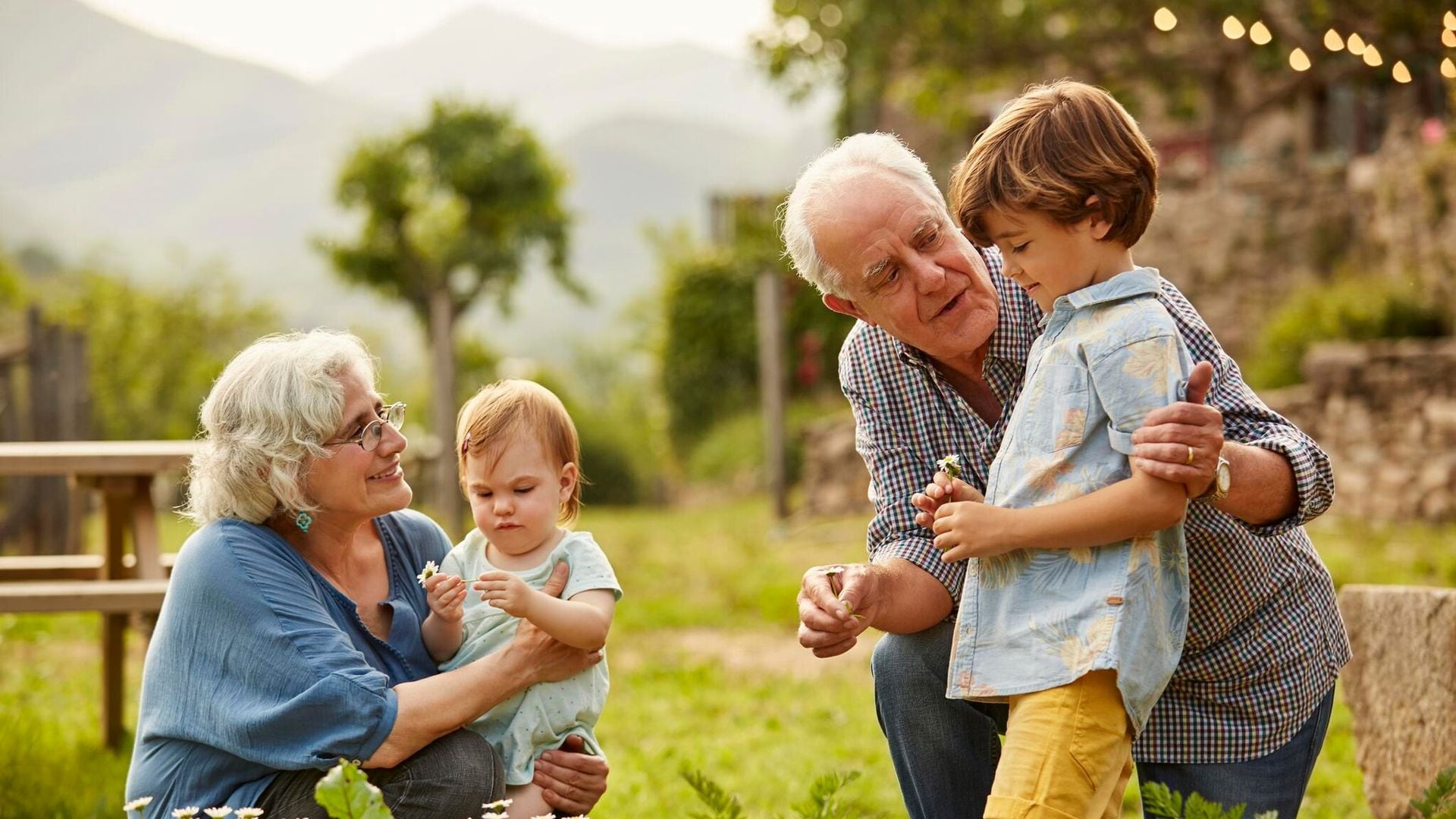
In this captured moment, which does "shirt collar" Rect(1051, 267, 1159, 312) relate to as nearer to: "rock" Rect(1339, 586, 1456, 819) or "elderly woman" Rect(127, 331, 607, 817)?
"elderly woman" Rect(127, 331, 607, 817)

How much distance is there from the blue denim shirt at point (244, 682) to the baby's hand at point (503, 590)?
0.85ft

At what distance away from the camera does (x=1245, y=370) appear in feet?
37.9

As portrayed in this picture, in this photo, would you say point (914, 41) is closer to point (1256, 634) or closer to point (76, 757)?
point (76, 757)

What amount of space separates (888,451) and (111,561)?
3.23 m

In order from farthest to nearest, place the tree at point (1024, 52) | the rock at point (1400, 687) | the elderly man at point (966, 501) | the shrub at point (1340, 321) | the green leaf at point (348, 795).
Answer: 1. the tree at point (1024, 52)
2. the shrub at point (1340, 321)
3. the rock at point (1400, 687)
4. the elderly man at point (966, 501)
5. the green leaf at point (348, 795)

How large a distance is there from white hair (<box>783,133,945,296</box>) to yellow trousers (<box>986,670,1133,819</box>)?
0.89 m

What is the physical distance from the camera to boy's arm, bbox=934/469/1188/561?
6.63 feet

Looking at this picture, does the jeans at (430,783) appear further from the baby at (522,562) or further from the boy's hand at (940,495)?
the boy's hand at (940,495)

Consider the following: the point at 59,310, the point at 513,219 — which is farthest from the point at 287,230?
the point at 513,219

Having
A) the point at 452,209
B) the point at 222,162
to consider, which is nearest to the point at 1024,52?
the point at 452,209

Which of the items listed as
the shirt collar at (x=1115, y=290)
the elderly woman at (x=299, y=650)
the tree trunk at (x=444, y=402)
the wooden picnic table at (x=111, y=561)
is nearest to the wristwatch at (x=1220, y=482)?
the shirt collar at (x=1115, y=290)

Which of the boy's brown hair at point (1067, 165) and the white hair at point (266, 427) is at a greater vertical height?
the boy's brown hair at point (1067, 165)

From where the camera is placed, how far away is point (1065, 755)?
2082 mm

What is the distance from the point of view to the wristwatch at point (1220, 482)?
6.74 feet
